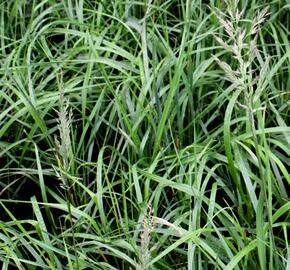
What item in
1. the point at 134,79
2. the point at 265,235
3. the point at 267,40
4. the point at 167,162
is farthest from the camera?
the point at 267,40

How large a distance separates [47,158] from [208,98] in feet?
2.22

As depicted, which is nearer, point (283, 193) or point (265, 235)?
point (265, 235)

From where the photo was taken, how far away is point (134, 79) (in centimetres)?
265

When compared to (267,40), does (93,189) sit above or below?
below

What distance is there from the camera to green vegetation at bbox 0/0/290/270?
2.04 m

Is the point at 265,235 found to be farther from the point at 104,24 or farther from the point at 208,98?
the point at 104,24

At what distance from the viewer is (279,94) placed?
2.44m

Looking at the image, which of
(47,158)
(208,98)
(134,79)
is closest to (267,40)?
(208,98)

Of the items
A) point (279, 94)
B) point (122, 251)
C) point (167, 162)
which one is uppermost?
point (279, 94)

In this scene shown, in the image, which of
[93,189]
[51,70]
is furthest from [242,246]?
[51,70]

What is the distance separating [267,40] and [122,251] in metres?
1.26

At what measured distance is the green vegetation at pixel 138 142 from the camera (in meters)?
2.04

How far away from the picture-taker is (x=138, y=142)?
238 centimetres

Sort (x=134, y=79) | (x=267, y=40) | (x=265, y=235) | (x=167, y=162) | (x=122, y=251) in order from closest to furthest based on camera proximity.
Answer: (x=265, y=235), (x=122, y=251), (x=167, y=162), (x=134, y=79), (x=267, y=40)
